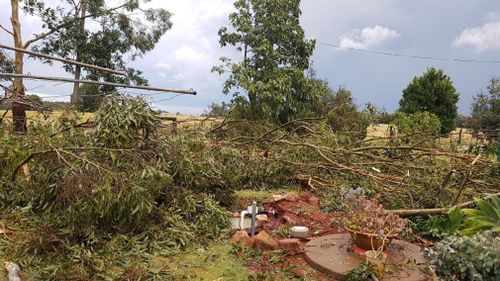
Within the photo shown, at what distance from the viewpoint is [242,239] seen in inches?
145

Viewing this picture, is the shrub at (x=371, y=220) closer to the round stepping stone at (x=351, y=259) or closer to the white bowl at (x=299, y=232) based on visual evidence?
the round stepping stone at (x=351, y=259)

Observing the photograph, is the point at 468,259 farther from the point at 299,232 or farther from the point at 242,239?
the point at 242,239

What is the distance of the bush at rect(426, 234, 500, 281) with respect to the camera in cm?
283

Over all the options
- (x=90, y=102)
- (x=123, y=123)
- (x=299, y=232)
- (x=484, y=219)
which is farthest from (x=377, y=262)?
(x=90, y=102)

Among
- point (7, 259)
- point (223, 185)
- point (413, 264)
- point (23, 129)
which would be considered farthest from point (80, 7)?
point (413, 264)

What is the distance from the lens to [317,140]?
6.89m

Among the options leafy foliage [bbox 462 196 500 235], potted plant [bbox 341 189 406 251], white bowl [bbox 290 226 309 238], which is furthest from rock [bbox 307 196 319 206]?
leafy foliage [bbox 462 196 500 235]

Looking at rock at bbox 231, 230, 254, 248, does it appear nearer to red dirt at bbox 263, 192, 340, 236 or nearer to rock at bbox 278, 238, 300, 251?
rock at bbox 278, 238, 300, 251

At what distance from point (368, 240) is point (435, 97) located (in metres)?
14.5

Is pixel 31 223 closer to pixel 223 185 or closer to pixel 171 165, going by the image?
pixel 171 165

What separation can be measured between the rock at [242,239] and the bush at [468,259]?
145 cm

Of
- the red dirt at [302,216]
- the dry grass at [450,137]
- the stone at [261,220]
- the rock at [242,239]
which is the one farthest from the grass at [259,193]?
the dry grass at [450,137]

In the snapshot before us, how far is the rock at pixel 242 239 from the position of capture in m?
3.61

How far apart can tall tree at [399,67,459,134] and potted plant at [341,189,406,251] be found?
543 inches
